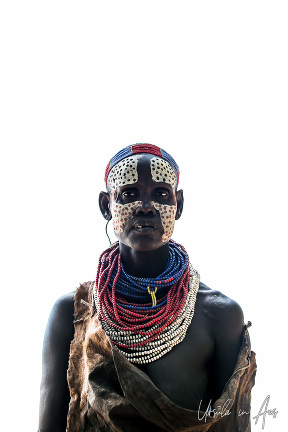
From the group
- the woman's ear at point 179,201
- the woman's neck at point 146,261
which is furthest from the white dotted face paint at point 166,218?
the woman's ear at point 179,201

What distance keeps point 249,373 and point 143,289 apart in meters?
0.78

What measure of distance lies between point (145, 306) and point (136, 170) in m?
0.83

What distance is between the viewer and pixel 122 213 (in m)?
3.01

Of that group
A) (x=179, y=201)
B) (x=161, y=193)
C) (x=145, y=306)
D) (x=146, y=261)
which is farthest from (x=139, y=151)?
(x=145, y=306)

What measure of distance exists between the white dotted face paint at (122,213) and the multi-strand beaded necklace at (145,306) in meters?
0.28

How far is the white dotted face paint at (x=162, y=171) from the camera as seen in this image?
3.07m

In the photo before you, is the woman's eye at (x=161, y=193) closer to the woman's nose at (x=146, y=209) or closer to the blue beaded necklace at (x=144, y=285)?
the woman's nose at (x=146, y=209)

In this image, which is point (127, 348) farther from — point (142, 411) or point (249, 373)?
point (249, 373)

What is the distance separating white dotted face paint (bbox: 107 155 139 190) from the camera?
3.05 meters

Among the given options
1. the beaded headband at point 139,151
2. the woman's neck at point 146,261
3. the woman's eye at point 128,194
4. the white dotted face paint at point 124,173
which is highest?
the beaded headband at point 139,151

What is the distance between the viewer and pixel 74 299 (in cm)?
321

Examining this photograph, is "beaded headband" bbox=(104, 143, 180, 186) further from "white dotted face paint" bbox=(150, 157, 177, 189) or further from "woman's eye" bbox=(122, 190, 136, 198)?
"woman's eye" bbox=(122, 190, 136, 198)

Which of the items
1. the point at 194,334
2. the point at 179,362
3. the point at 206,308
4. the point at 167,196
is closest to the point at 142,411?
the point at 179,362

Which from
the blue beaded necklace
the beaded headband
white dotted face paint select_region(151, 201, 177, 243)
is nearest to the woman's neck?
the blue beaded necklace
